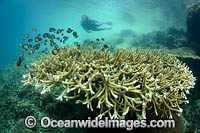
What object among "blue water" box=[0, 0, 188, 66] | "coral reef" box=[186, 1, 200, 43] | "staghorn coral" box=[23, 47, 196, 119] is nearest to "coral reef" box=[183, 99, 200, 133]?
"staghorn coral" box=[23, 47, 196, 119]

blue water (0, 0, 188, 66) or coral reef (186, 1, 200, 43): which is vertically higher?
blue water (0, 0, 188, 66)

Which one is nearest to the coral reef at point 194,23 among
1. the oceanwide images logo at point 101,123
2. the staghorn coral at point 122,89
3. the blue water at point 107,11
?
the staghorn coral at point 122,89

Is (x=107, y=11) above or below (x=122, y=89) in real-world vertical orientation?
above

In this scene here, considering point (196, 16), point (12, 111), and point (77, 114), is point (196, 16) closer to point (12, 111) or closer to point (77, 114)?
point (77, 114)

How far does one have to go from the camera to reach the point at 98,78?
2.93 meters

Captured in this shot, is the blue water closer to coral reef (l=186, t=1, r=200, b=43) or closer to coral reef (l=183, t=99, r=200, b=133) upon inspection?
coral reef (l=186, t=1, r=200, b=43)

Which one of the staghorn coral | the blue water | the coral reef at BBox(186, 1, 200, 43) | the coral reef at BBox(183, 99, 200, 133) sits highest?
the blue water
